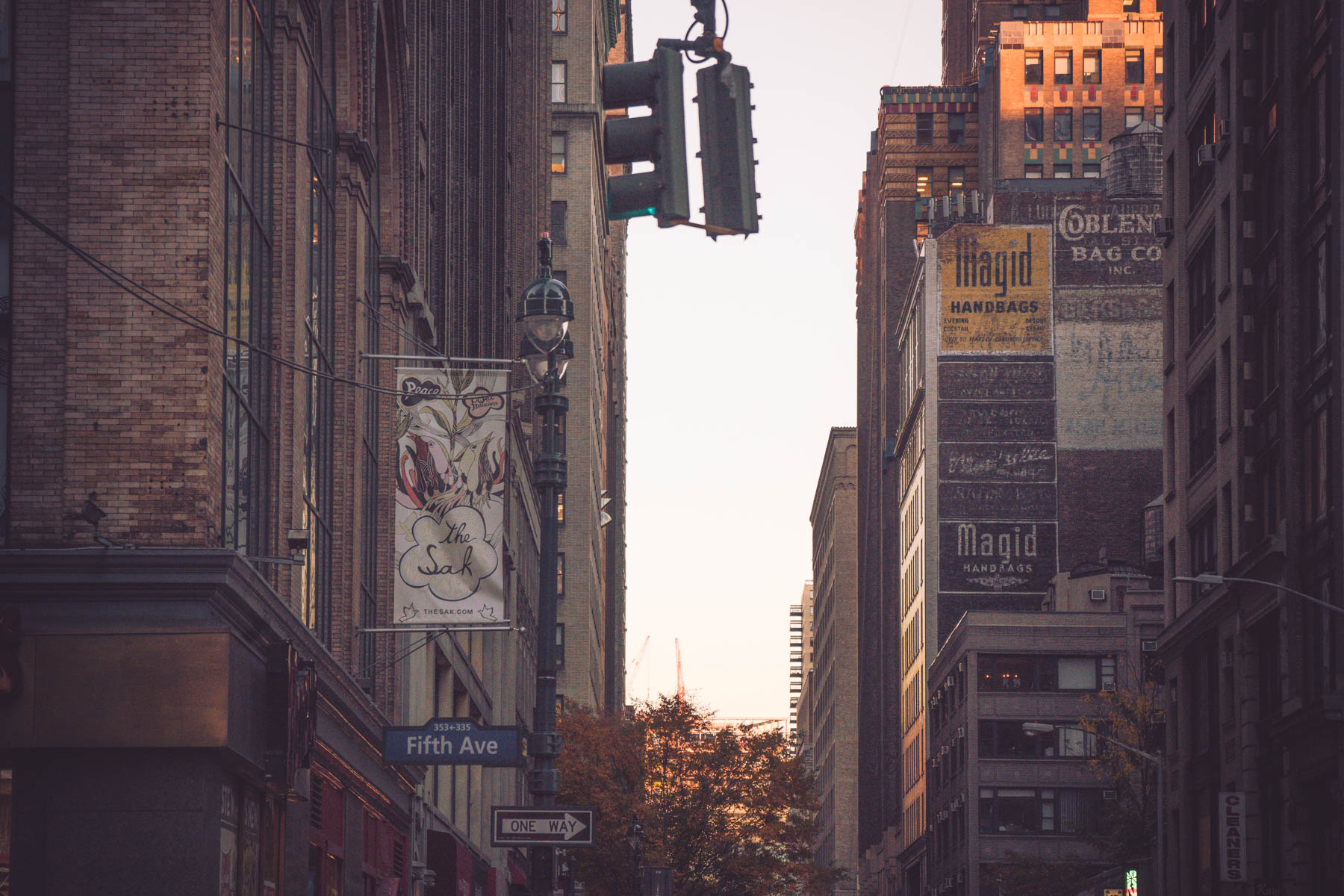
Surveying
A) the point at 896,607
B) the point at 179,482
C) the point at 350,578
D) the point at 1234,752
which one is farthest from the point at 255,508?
the point at 896,607

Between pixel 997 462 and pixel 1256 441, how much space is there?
66.0 metres

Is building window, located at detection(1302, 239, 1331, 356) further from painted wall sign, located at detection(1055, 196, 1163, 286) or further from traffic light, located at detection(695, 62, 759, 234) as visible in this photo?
painted wall sign, located at detection(1055, 196, 1163, 286)

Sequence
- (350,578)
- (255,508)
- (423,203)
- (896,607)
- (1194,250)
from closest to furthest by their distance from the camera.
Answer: (255,508) < (350,578) < (423,203) < (1194,250) < (896,607)

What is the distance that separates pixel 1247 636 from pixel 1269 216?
1164cm

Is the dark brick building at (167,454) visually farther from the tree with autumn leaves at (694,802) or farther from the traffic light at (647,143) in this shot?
the tree with autumn leaves at (694,802)

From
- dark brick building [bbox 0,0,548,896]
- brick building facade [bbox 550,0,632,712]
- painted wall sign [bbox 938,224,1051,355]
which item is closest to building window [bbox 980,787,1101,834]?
brick building facade [bbox 550,0,632,712]

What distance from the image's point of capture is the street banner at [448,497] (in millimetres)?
29969

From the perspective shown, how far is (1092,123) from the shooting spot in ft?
455

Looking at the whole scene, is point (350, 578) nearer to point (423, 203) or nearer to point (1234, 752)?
point (423, 203)

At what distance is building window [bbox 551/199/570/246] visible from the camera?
353 feet

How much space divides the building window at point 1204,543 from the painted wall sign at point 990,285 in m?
58.8

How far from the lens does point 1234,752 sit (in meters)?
54.5

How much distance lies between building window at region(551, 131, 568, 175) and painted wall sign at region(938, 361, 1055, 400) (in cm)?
2783

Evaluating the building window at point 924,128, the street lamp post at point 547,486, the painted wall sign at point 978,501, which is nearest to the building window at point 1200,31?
the street lamp post at point 547,486
